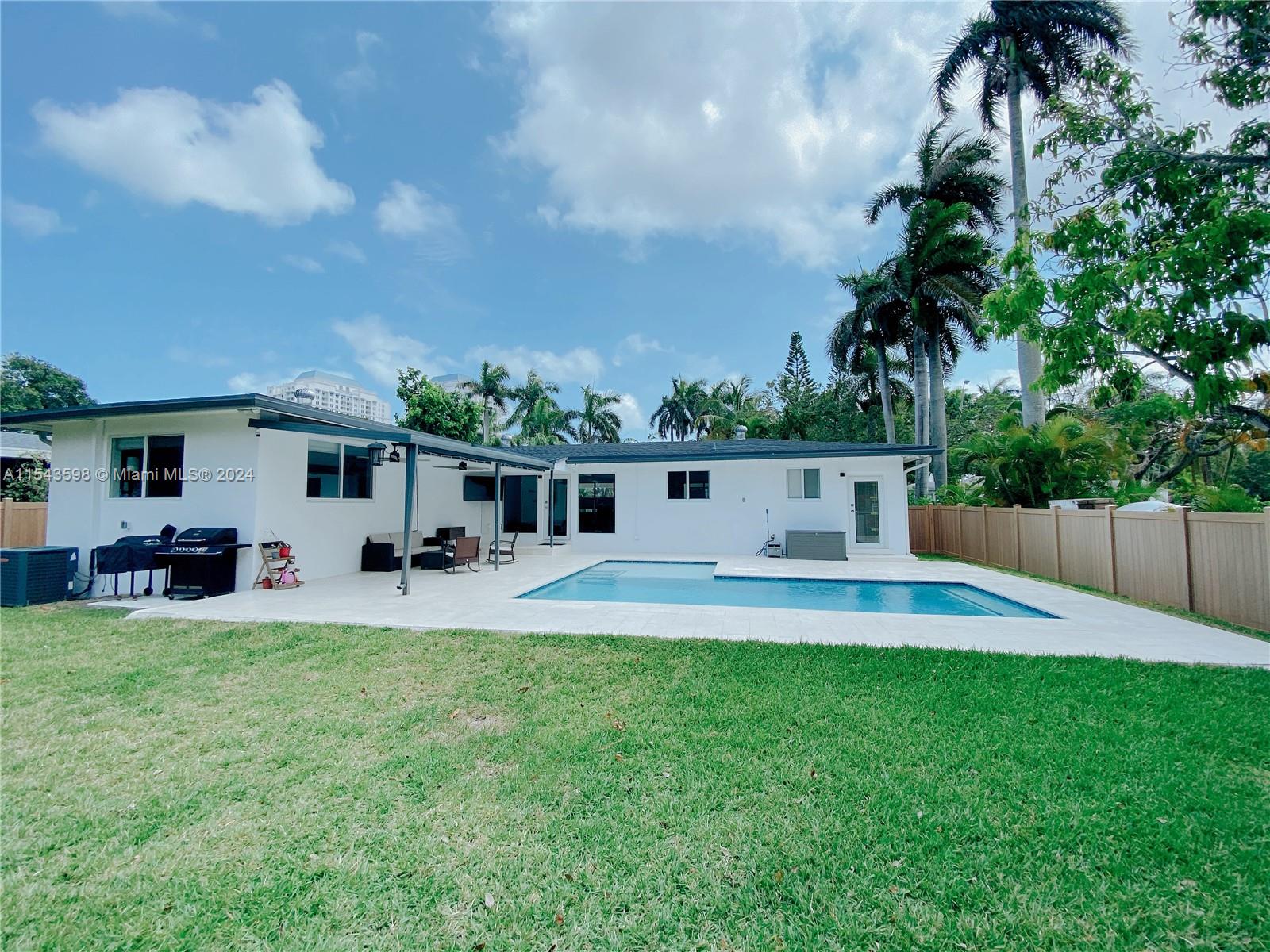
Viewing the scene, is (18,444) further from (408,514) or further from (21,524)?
(408,514)

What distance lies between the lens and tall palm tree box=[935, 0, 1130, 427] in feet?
54.6

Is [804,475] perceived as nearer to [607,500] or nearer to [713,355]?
[607,500]

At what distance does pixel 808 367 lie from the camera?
35.8 m

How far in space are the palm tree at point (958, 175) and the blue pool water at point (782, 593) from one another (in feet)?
55.1

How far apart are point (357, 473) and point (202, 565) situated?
339 centimetres

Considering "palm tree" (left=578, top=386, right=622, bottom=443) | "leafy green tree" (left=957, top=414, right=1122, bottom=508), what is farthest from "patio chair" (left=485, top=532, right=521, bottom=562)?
"palm tree" (left=578, top=386, right=622, bottom=443)

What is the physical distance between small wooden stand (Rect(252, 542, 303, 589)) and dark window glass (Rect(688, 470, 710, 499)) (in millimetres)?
9820

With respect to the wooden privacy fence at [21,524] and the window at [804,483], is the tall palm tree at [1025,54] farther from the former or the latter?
the wooden privacy fence at [21,524]

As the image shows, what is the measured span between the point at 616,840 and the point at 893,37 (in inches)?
554

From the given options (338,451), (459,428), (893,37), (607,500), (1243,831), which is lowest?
(1243,831)

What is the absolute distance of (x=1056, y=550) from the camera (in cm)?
1125

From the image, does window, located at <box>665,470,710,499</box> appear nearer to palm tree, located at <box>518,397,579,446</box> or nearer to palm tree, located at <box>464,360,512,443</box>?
palm tree, located at <box>518,397,579,446</box>

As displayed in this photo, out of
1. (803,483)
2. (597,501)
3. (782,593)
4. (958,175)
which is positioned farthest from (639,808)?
(958,175)

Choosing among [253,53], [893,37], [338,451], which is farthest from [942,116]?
[338,451]
